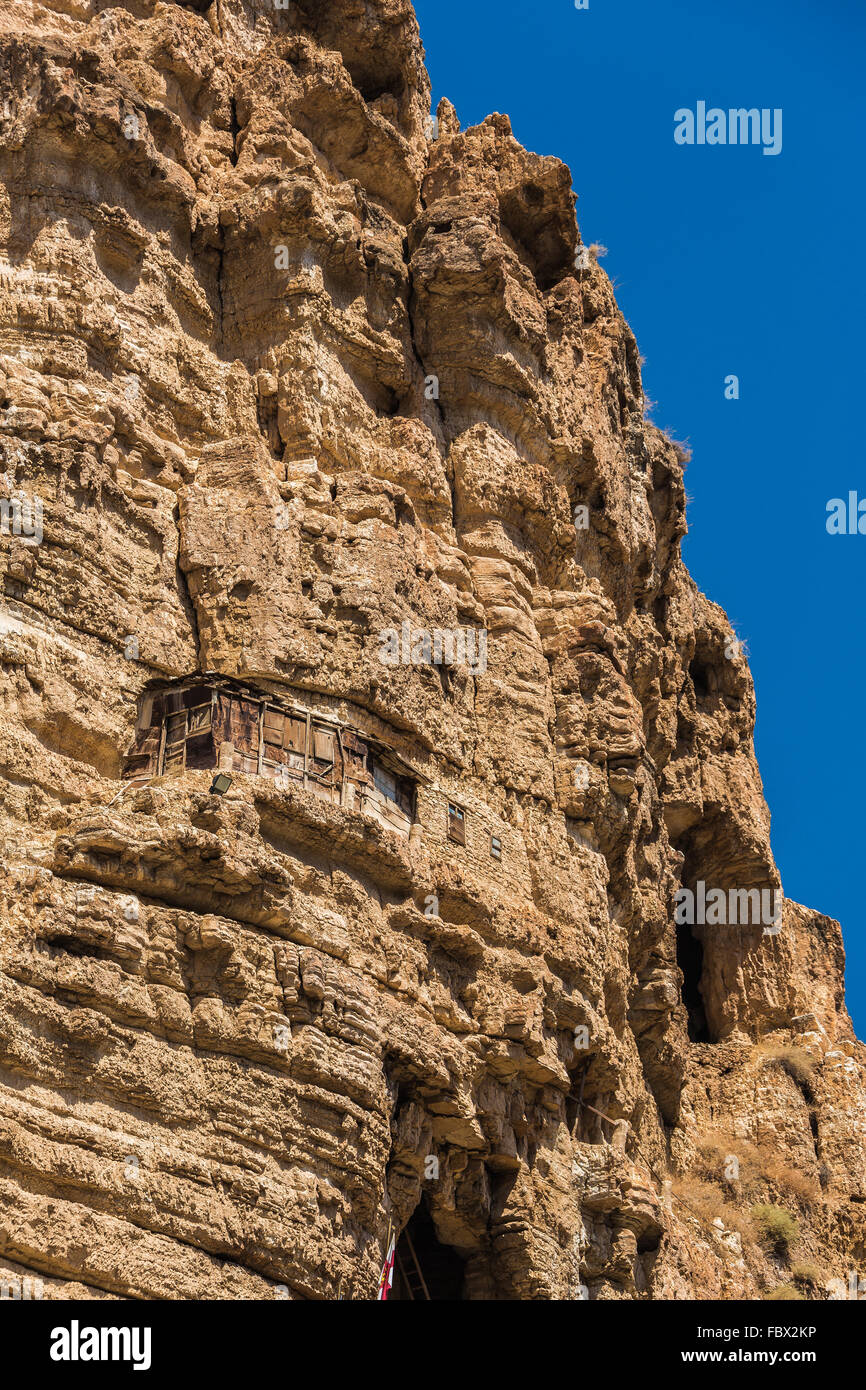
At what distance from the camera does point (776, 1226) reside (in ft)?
119

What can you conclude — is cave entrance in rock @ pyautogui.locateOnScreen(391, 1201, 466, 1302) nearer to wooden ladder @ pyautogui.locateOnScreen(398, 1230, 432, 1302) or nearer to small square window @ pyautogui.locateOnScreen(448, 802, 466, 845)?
wooden ladder @ pyautogui.locateOnScreen(398, 1230, 432, 1302)

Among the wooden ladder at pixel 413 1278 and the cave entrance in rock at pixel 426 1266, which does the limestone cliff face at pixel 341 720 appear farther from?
the wooden ladder at pixel 413 1278

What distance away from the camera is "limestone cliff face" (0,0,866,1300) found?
22.2 m

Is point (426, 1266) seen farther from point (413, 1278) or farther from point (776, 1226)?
point (776, 1226)

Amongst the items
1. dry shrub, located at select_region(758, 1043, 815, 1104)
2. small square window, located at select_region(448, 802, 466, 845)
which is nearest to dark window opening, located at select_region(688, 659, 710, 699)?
dry shrub, located at select_region(758, 1043, 815, 1104)

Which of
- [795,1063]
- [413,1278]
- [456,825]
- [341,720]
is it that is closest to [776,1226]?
[795,1063]

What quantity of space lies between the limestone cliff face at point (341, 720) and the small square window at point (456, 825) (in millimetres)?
151

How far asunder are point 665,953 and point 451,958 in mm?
9522

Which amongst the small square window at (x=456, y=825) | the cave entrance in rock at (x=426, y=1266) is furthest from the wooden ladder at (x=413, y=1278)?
the small square window at (x=456, y=825)

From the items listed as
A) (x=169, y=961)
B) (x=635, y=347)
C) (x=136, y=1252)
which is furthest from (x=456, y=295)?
(x=136, y=1252)

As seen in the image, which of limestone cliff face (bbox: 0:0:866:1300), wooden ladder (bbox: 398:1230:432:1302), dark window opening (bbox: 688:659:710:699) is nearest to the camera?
limestone cliff face (bbox: 0:0:866:1300)

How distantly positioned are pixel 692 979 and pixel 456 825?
16409 mm

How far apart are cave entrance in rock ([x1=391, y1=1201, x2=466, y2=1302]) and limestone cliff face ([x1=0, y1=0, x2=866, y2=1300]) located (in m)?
0.17

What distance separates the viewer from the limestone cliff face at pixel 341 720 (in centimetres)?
2222
